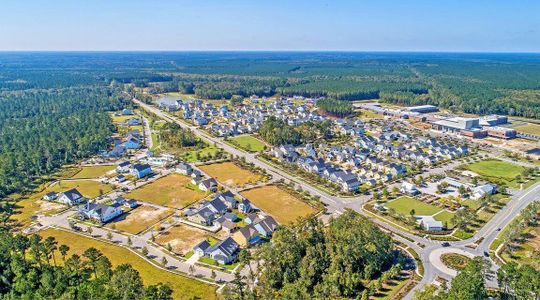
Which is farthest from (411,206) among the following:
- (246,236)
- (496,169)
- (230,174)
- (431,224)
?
(230,174)

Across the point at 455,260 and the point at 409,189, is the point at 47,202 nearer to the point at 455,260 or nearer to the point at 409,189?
the point at 409,189

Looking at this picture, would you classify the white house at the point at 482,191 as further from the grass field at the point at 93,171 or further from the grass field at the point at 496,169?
the grass field at the point at 93,171

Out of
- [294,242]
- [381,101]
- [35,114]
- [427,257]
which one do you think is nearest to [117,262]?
[294,242]

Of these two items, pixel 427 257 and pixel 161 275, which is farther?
pixel 427 257

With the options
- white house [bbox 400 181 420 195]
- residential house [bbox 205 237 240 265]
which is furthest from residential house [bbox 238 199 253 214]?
white house [bbox 400 181 420 195]

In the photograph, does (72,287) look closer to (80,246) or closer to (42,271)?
(42,271)

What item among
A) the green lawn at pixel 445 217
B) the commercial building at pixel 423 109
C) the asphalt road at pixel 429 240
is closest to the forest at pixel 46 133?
the asphalt road at pixel 429 240

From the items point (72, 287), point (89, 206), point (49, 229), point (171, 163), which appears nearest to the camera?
point (72, 287)
